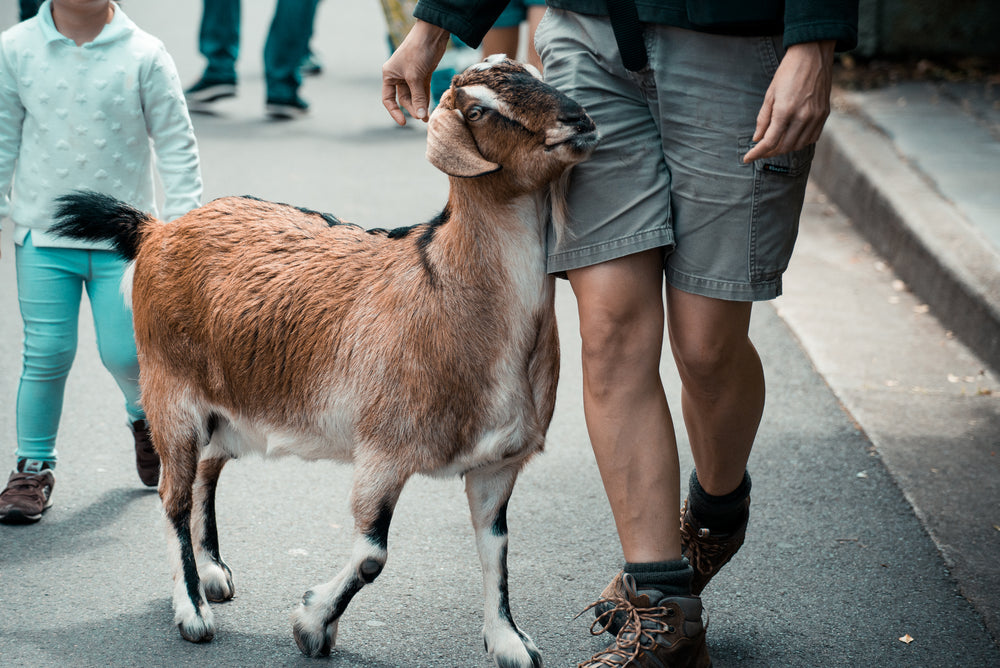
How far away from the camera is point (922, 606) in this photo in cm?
362

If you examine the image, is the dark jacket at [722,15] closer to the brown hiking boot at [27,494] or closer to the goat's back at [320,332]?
the goat's back at [320,332]

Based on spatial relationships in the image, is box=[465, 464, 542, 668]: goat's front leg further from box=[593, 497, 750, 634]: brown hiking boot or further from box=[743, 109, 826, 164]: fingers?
box=[743, 109, 826, 164]: fingers

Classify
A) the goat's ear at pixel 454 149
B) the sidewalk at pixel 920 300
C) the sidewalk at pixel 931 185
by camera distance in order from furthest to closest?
the sidewalk at pixel 931 185 < the sidewalk at pixel 920 300 < the goat's ear at pixel 454 149

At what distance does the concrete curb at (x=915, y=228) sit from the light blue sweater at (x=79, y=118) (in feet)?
12.3

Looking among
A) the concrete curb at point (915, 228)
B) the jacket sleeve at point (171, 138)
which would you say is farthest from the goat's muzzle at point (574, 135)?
the concrete curb at point (915, 228)

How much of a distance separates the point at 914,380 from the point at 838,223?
2.62 m

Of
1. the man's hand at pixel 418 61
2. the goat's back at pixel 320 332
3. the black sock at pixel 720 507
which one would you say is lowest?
the black sock at pixel 720 507

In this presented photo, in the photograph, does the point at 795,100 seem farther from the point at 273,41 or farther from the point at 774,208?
the point at 273,41

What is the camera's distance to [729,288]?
9.77ft

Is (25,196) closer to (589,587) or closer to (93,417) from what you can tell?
(93,417)

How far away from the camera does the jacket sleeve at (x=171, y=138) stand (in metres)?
3.99

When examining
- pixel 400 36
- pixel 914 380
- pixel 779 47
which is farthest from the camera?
pixel 400 36

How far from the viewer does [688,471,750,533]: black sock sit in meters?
3.41

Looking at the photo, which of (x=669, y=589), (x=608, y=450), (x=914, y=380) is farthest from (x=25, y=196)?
(x=914, y=380)
